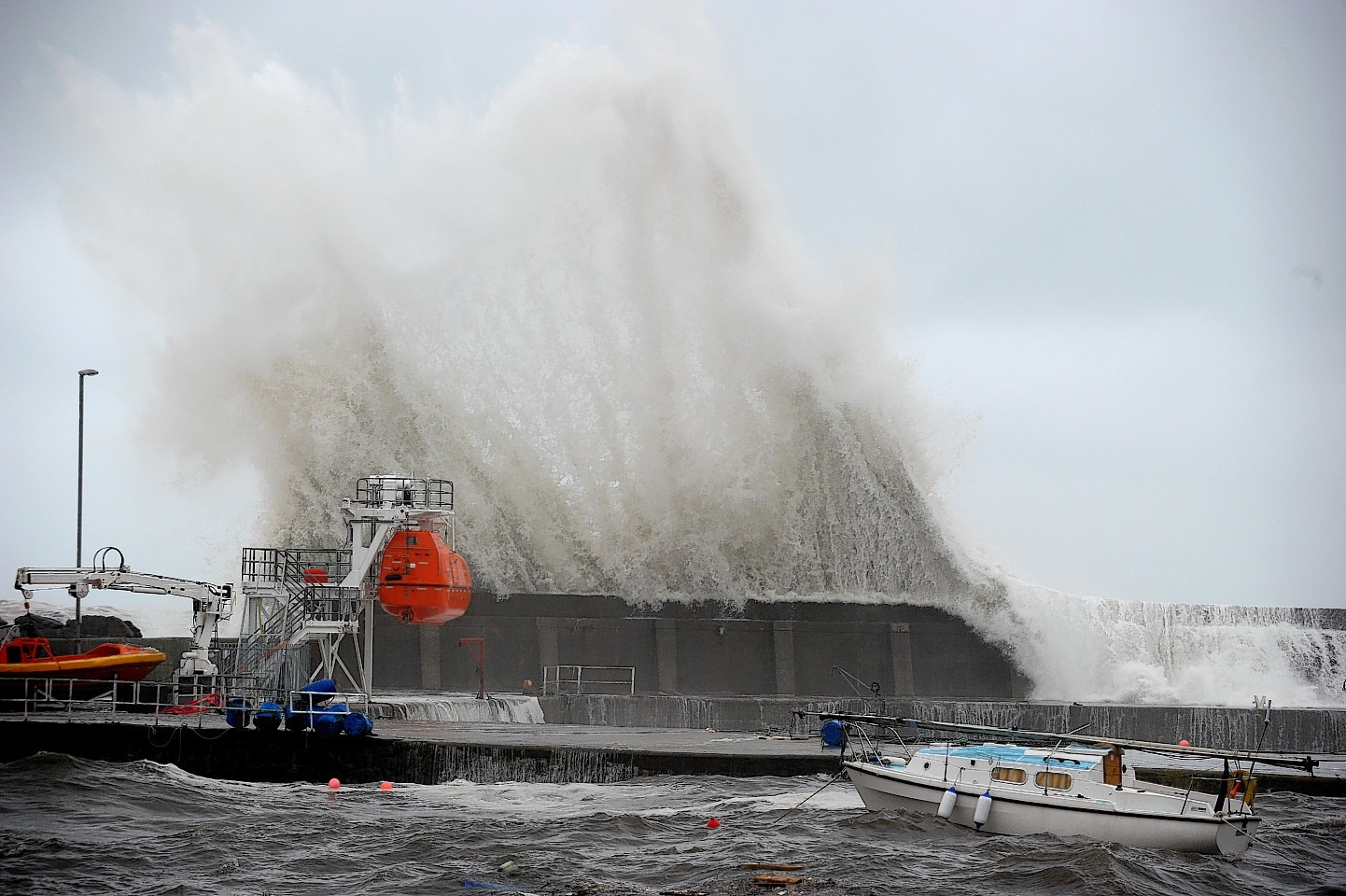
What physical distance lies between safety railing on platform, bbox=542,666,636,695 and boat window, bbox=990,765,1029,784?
14.6 meters

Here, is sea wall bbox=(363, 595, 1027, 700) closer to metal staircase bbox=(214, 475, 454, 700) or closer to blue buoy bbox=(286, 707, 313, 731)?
metal staircase bbox=(214, 475, 454, 700)

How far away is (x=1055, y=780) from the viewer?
1573 centimetres

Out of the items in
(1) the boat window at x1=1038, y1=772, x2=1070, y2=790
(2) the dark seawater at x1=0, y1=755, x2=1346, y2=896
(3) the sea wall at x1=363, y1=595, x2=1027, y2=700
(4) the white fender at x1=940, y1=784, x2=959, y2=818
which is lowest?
Result: (2) the dark seawater at x1=0, y1=755, x2=1346, y2=896

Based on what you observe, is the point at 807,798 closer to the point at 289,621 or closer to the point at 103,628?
the point at 289,621

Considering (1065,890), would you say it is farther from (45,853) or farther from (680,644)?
(680,644)

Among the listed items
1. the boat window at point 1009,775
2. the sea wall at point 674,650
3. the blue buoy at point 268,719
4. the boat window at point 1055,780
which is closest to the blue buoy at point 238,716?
the blue buoy at point 268,719

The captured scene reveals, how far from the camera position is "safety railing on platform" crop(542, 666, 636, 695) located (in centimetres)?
2989

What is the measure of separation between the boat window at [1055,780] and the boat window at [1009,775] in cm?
22

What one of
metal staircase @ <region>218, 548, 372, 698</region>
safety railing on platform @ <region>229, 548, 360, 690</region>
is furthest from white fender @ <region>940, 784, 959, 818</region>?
safety railing on platform @ <region>229, 548, 360, 690</region>

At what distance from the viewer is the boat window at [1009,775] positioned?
1595 centimetres

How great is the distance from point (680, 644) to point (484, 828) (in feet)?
49.4

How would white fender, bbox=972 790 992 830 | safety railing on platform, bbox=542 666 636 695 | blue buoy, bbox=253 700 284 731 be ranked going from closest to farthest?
white fender, bbox=972 790 992 830 → blue buoy, bbox=253 700 284 731 → safety railing on platform, bbox=542 666 636 695

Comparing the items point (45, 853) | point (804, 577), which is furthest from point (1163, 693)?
point (45, 853)

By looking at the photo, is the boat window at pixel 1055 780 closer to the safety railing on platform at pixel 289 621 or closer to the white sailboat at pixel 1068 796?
the white sailboat at pixel 1068 796
